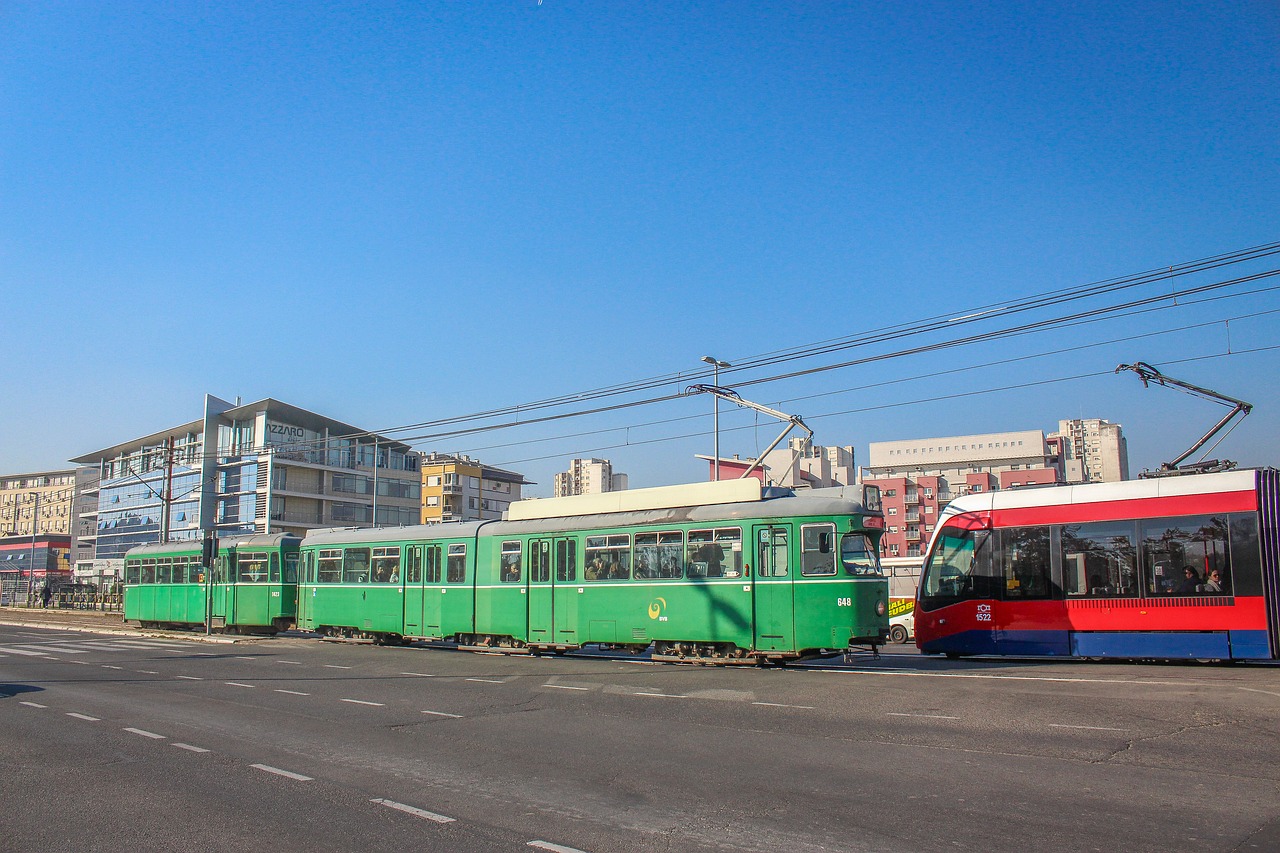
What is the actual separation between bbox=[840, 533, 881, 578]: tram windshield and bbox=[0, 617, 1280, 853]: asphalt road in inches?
73.5

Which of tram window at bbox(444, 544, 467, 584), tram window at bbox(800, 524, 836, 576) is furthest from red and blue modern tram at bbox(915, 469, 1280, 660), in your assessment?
tram window at bbox(444, 544, 467, 584)

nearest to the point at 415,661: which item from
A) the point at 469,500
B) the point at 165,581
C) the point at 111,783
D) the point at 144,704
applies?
the point at 144,704

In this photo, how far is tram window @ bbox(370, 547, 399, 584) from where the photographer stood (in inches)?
1027

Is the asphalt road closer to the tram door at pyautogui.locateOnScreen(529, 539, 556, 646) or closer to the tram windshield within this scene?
the tram windshield

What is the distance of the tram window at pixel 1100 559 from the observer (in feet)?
59.8

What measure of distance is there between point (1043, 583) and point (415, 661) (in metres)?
13.3

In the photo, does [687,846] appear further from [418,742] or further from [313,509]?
[313,509]

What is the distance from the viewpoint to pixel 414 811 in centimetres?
A: 752

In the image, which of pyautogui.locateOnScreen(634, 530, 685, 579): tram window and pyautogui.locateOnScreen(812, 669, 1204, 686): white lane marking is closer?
pyautogui.locateOnScreen(812, 669, 1204, 686): white lane marking

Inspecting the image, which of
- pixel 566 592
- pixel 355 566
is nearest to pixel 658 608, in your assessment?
pixel 566 592

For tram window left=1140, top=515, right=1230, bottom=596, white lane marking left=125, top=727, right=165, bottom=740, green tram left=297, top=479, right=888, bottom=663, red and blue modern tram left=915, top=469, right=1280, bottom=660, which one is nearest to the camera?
white lane marking left=125, top=727, right=165, bottom=740

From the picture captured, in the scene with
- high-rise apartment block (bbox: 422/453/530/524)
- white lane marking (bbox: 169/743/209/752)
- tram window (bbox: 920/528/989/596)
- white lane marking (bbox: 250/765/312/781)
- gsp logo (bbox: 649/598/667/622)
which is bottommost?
white lane marking (bbox: 169/743/209/752)

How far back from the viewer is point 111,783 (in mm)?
8758

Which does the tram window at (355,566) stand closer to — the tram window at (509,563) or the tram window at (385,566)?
the tram window at (385,566)
